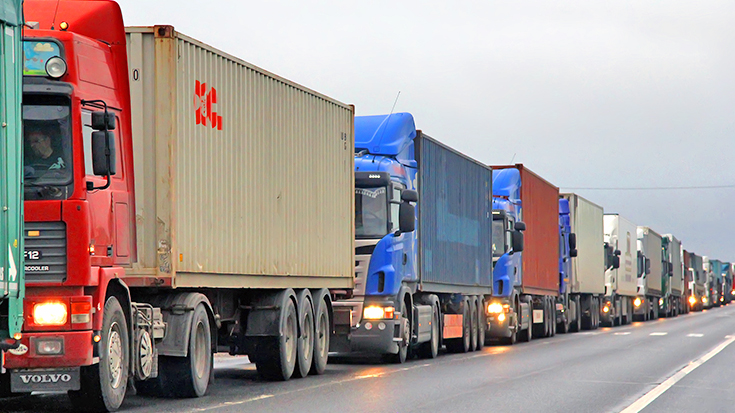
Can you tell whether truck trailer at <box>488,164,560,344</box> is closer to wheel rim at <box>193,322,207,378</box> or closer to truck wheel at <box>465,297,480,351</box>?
truck wheel at <box>465,297,480,351</box>

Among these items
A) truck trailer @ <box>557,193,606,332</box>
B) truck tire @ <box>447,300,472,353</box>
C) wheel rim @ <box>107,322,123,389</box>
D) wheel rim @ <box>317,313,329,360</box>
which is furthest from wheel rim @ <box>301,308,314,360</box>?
truck trailer @ <box>557,193,606,332</box>

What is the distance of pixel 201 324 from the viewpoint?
45.6ft

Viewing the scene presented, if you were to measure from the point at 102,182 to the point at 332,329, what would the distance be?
7.94m

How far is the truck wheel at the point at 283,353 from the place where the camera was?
16328 mm

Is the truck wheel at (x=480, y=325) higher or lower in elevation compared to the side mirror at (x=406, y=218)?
lower

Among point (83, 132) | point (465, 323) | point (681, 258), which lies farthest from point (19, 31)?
point (681, 258)

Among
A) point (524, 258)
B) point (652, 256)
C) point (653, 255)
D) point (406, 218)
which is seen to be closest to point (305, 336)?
point (406, 218)

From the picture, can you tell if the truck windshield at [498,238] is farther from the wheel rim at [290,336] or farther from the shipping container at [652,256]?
the shipping container at [652,256]

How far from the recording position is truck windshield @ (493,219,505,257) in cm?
2988

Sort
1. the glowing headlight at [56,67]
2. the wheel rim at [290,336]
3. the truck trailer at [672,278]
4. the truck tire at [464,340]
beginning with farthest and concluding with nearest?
the truck trailer at [672,278], the truck tire at [464,340], the wheel rim at [290,336], the glowing headlight at [56,67]

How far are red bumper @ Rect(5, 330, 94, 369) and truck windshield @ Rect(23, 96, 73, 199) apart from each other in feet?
3.86

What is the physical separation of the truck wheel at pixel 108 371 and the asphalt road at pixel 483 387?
22.7 inches

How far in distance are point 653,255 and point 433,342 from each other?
38.4 metres

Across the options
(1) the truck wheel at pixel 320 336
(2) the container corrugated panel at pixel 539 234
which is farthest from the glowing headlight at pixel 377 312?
(2) the container corrugated panel at pixel 539 234
